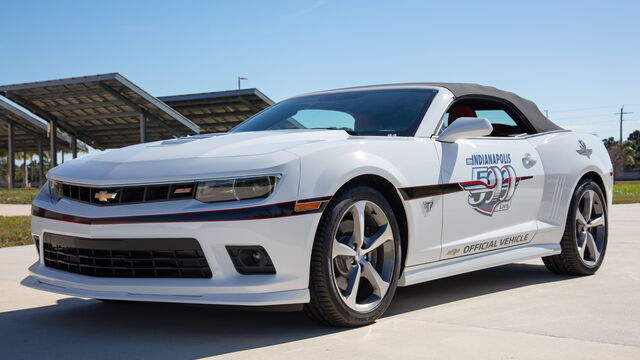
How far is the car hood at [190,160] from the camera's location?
11.6ft

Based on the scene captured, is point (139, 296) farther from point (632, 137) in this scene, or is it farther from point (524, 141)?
point (632, 137)

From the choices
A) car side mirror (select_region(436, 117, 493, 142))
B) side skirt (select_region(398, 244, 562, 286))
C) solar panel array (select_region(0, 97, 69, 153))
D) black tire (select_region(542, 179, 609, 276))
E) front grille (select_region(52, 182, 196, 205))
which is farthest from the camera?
solar panel array (select_region(0, 97, 69, 153))

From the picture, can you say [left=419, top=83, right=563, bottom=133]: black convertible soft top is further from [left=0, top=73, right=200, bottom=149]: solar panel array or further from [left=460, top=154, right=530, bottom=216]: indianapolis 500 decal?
[left=0, top=73, right=200, bottom=149]: solar panel array

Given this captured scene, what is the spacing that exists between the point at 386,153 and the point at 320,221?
0.67 metres

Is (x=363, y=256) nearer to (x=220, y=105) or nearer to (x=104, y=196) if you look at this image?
(x=104, y=196)

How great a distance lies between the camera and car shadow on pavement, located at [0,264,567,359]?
3357mm

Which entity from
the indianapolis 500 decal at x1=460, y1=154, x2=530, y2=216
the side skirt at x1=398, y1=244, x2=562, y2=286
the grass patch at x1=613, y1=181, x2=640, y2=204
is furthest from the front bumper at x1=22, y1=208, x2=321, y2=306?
the grass patch at x1=613, y1=181, x2=640, y2=204

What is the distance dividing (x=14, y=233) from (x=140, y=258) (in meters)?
6.26

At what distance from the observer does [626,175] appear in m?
87.8

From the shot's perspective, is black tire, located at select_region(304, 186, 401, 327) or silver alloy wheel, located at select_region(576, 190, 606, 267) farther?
silver alloy wheel, located at select_region(576, 190, 606, 267)

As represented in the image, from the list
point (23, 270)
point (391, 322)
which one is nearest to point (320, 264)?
point (391, 322)

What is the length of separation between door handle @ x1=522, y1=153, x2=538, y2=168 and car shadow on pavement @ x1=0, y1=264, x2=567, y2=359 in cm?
93

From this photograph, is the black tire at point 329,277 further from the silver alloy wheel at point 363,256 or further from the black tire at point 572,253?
the black tire at point 572,253

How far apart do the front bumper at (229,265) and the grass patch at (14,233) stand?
17.8 feet
